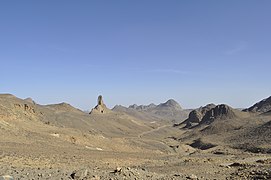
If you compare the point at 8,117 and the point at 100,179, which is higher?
the point at 8,117

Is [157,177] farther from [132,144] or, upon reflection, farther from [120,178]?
[132,144]

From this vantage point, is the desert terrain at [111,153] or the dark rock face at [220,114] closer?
the desert terrain at [111,153]

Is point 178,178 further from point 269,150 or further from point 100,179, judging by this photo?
point 269,150

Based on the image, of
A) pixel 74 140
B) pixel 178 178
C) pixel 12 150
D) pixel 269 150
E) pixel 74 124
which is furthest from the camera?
pixel 74 124

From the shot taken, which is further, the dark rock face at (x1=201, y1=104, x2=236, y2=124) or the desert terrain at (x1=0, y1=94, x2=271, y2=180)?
the dark rock face at (x1=201, y1=104, x2=236, y2=124)

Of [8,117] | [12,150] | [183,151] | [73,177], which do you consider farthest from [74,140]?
[73,177]

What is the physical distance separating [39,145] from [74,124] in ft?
123

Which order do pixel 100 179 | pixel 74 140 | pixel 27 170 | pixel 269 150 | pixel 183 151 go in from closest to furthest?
pixel 100 179, pixel 27 170, pixel 74 140, pixel 269 150, pixel 183 151

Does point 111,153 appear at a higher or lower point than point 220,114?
lower

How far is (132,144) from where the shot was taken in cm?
4725

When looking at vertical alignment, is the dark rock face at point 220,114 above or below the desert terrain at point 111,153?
above

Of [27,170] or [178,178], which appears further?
[178,178]

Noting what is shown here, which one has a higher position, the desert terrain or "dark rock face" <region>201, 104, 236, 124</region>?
"dark rock face" <region>201, 104, 236, 124</region>

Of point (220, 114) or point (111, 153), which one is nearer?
point (111, 153)
